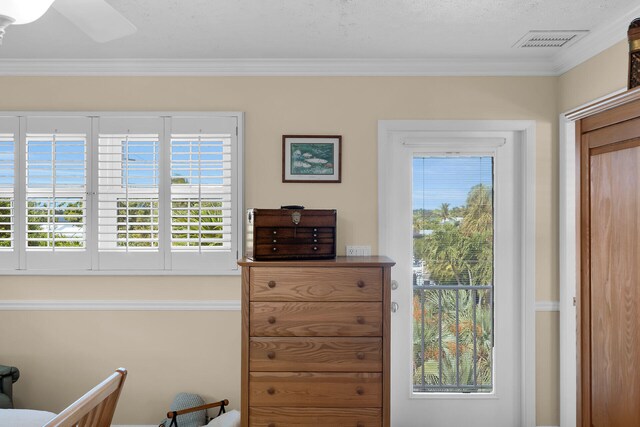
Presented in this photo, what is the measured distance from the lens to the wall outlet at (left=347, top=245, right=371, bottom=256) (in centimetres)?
318

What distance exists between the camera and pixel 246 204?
3.22 m

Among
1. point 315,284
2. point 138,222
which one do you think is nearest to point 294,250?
point 315,284

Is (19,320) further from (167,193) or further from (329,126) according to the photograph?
(329,126)

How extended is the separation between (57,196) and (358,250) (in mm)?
2005

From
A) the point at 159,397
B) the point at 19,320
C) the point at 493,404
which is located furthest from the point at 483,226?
the point at 19,320

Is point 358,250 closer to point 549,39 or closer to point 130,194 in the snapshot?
point 130,194

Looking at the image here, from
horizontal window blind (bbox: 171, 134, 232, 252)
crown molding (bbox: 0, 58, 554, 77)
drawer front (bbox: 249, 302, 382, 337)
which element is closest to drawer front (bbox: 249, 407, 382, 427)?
drawer front (bbox: 249, 302, 382, 337)

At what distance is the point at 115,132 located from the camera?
318 cm

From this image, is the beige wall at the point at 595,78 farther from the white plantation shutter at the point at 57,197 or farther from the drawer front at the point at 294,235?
the white plantation shutter at the point at 57,197

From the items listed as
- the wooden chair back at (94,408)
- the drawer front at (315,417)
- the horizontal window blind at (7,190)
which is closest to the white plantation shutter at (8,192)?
the horizontal window blind at (7,190)

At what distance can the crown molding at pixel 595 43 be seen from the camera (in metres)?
2.46

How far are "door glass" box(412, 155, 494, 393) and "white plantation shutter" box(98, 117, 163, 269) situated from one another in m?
1.73

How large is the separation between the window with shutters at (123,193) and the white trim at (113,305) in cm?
22

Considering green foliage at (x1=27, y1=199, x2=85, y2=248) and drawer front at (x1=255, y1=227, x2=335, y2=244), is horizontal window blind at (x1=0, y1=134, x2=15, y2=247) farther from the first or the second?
drawer front at (x1=255, y1=227, x2=335, y2=244)
